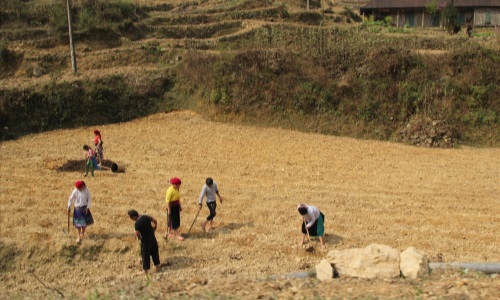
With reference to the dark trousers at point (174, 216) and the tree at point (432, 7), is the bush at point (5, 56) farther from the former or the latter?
the tree at point (432, 7)

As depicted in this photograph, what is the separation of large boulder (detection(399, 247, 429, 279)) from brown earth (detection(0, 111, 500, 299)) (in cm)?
17

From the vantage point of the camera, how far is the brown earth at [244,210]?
812cm

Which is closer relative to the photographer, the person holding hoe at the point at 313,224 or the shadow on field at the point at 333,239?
the person holding hoe at the point at 313,224

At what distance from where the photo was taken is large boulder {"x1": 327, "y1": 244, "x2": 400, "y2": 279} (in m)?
8.04

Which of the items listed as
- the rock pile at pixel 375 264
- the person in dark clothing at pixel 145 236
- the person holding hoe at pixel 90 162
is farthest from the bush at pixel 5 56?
the rock pile at pixel 375 264

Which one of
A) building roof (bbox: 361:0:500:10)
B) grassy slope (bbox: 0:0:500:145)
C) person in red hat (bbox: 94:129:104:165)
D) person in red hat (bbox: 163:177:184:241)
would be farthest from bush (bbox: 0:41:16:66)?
building roof (bbox: 361:0:500:10)

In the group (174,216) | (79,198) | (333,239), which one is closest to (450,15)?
(333,239)

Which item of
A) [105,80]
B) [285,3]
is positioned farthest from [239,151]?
[285,3]

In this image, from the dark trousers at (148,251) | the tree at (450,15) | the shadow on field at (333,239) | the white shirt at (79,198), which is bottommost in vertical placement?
the shadow on field at (333,239)

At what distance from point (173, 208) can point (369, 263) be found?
4.21 meters

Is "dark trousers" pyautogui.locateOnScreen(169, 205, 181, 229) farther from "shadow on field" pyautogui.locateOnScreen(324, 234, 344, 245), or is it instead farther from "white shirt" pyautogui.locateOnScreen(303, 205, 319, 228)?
"shadow on field" pyautogui.locateOnScreen(324, 234, 344, 245)

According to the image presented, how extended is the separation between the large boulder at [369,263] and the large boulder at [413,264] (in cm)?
9

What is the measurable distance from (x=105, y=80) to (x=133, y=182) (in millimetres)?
8912

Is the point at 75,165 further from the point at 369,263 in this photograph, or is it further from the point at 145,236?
the point at 369,263
